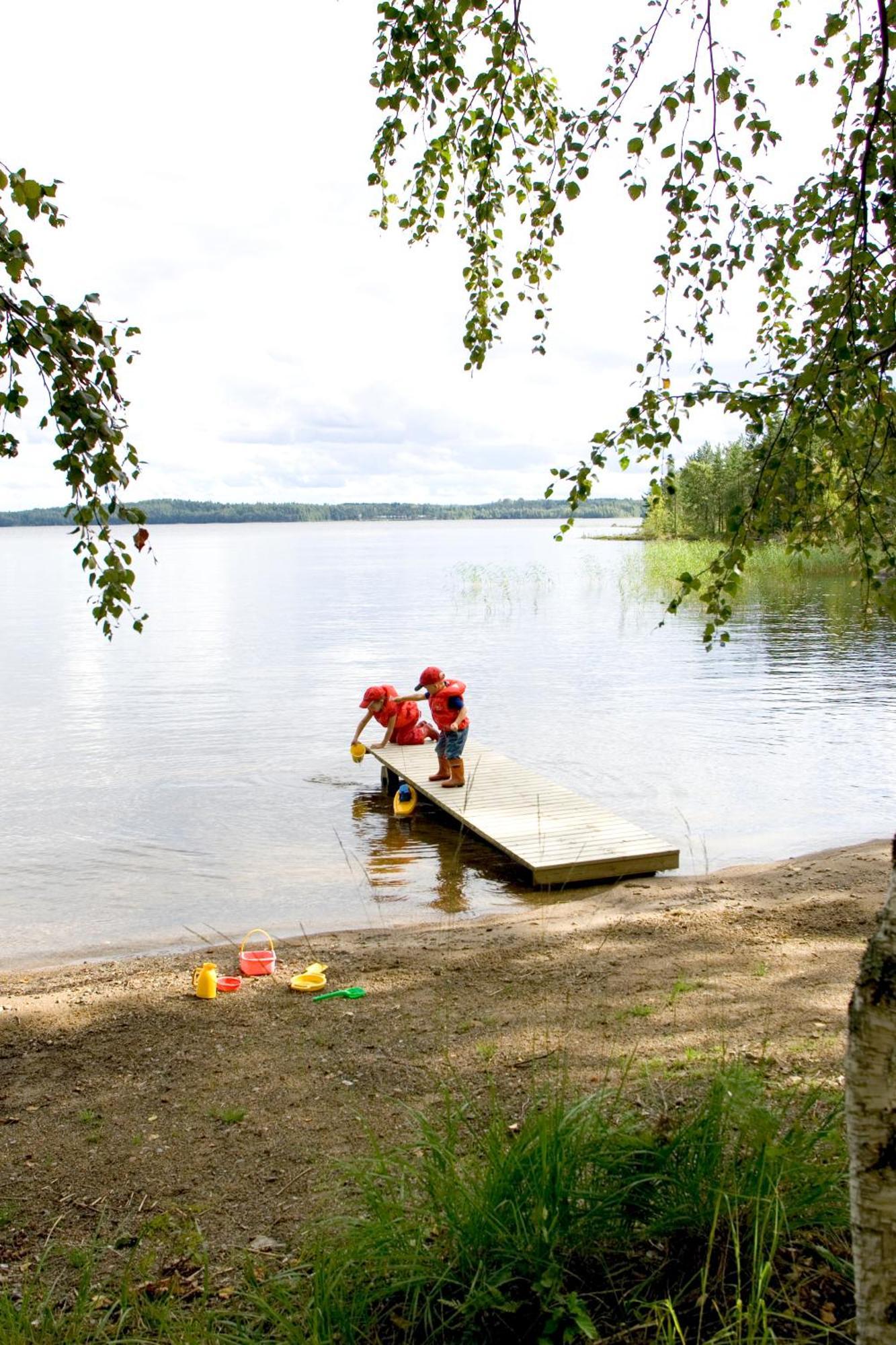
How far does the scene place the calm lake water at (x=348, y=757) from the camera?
968 cm

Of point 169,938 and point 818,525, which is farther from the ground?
point 818,525

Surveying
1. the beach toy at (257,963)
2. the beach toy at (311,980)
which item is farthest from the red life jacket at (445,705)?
the beach toy at (311,980)

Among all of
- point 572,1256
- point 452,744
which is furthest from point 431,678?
Result: point 572,1256

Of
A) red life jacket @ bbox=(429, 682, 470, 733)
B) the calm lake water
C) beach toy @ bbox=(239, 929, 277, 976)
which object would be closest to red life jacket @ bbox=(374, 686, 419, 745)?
the calm lake water

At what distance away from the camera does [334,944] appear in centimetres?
→ 734

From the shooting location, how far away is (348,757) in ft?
52.1

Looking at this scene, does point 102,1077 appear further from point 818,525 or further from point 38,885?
point 38,885

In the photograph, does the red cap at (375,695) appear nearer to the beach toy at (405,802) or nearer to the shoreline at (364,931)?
the beach toy at (405,802)

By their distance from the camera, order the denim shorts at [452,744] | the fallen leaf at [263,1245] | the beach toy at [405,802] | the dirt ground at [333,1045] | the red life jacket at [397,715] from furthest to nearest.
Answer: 1. the red life jacket at [397,715]
2. the beach toy at [405,802]
3. the denim shorts at [452,744]
4. the dirt ground at [333,1045]
5. the fallen leaf at [263,1245]

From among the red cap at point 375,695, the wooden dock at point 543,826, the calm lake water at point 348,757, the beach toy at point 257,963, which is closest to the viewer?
the beach toy at point 257,963

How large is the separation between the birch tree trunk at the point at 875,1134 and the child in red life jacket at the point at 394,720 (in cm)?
1213

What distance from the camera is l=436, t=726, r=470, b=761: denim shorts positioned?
11750mm

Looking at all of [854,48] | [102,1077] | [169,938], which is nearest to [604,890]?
[169,938]

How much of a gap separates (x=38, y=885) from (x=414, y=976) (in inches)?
214
